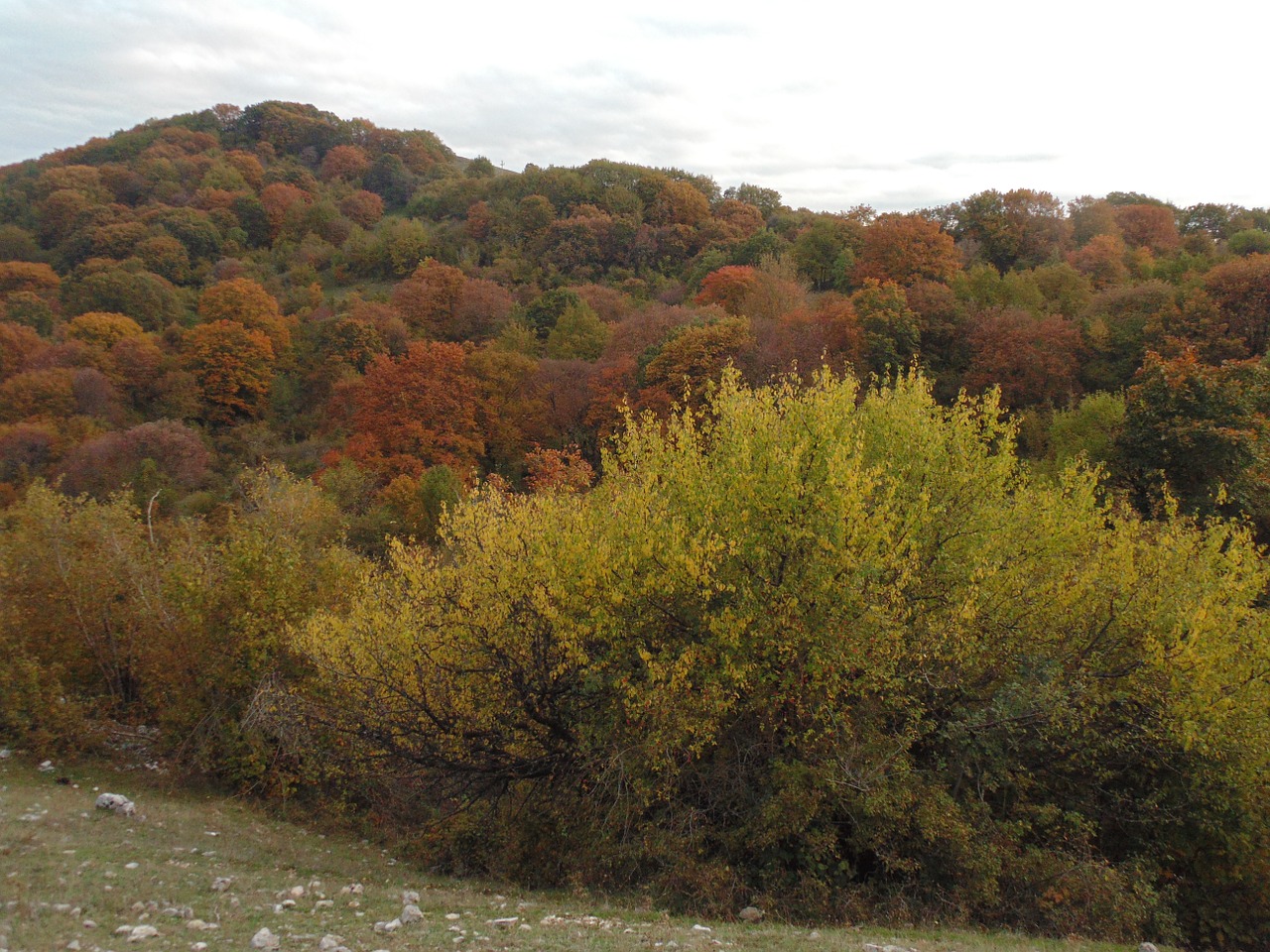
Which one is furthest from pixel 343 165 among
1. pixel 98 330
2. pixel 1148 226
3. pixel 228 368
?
pixel 1148 226

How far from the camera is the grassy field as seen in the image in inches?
340

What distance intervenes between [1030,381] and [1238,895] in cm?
3469

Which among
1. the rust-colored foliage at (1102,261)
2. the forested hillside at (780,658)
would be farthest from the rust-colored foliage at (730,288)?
the forested hillside at (780,658)

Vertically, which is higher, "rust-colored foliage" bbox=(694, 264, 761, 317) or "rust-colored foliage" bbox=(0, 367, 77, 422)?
"rust-colored foliage" bbox=(694, 264, 761, 317)

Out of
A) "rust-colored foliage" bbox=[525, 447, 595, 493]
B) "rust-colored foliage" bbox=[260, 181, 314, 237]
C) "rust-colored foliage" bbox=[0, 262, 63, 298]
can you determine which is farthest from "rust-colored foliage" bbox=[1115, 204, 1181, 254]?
"rust-colored foliage" bbox=[260, 181, 314, 237]

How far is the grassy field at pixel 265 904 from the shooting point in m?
8.63

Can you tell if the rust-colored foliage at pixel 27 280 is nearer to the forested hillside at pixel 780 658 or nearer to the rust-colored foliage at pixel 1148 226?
the forested hillside at pixel 780 658

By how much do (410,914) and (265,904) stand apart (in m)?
1.96

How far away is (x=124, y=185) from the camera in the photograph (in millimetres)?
115625

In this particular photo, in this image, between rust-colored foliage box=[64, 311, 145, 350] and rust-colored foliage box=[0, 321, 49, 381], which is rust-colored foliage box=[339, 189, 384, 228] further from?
rust-colored foliage box=[0, 321, 49, 381]

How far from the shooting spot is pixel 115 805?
14.9 meters

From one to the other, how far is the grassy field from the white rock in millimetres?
63

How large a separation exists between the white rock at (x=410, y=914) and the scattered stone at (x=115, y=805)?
802 cm

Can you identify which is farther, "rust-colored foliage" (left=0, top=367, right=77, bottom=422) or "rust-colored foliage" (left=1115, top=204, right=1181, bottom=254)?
"rust-colored foliage" (left=1115, top=204, right=1181, bottom=254)
